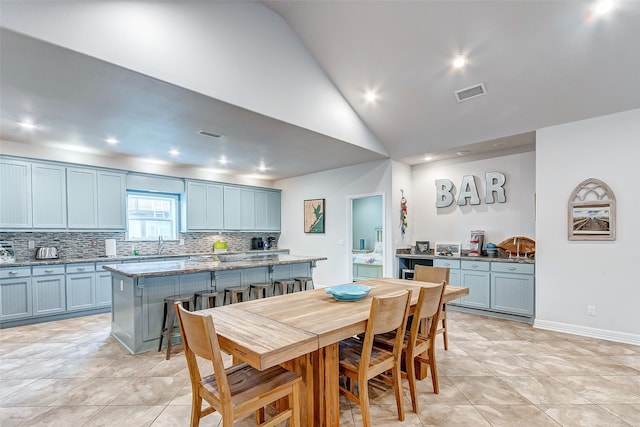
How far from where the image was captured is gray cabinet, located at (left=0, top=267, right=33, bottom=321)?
167 inches

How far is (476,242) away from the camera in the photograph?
522cm

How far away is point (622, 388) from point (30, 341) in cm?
611

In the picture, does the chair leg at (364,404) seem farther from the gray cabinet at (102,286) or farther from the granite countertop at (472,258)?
the gray cabinet at (102,286)

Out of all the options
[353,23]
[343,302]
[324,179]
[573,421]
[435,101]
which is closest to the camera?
[573,421]

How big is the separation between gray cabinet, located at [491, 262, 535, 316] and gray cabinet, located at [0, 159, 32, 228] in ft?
22.7

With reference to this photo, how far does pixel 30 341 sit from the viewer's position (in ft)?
12.4

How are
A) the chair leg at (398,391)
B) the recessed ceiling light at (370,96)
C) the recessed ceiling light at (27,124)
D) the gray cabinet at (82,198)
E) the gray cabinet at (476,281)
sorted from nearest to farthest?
the chair leg at (398,391) → the recessed ceiling light at (27,124) → the recessed ceiling light at (370,96) → the gray cabinet at (476,281) → the gray cabinet at (82,198)

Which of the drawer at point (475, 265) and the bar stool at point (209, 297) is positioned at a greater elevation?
the drawer at point (475, 265)

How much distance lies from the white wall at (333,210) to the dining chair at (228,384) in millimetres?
4073

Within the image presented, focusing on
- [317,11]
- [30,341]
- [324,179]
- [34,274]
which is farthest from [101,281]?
[317,11]

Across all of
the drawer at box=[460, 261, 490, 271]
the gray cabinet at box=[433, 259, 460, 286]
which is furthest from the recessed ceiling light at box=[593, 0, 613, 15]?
the gray cabinet at box=[433, 259, 460, 286]

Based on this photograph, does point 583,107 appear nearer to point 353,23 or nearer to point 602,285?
point 602,285

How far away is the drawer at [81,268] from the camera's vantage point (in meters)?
4.74

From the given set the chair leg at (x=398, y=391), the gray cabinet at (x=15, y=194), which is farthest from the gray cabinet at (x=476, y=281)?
the gray cabinet at (x=15, y=194)
